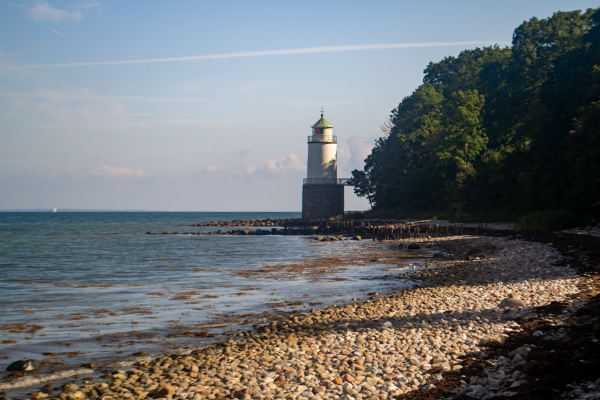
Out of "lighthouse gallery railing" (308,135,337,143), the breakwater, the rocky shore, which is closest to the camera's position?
the rocky shore

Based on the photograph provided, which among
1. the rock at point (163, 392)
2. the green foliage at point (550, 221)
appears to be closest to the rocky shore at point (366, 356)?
the rock at point (163, 392)

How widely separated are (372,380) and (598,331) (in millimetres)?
4011

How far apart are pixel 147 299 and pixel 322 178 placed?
50.6 metres

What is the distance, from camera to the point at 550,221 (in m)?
30.9

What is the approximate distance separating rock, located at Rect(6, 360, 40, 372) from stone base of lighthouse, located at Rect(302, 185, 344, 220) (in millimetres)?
57662

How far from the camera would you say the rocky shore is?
721 centimetres

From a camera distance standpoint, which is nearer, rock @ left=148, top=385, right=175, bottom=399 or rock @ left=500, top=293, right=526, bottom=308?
rock @ left=148, top=385, right=175, bottom=399

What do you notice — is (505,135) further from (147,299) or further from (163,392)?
(163,392)

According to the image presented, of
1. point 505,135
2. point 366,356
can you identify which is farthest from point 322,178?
point 366,356

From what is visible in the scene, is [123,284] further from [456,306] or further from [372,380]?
[372,380]

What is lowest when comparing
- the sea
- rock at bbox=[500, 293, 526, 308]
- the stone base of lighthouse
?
the sea

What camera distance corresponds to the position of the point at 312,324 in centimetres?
1157

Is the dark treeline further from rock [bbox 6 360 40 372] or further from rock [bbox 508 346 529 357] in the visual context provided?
rock [bbox 6 360 40 372]

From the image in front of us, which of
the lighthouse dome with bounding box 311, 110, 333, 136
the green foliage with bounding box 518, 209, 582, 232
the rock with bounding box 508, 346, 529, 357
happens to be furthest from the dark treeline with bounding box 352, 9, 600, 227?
the rock with bounding box 508, 346, 529, 357
